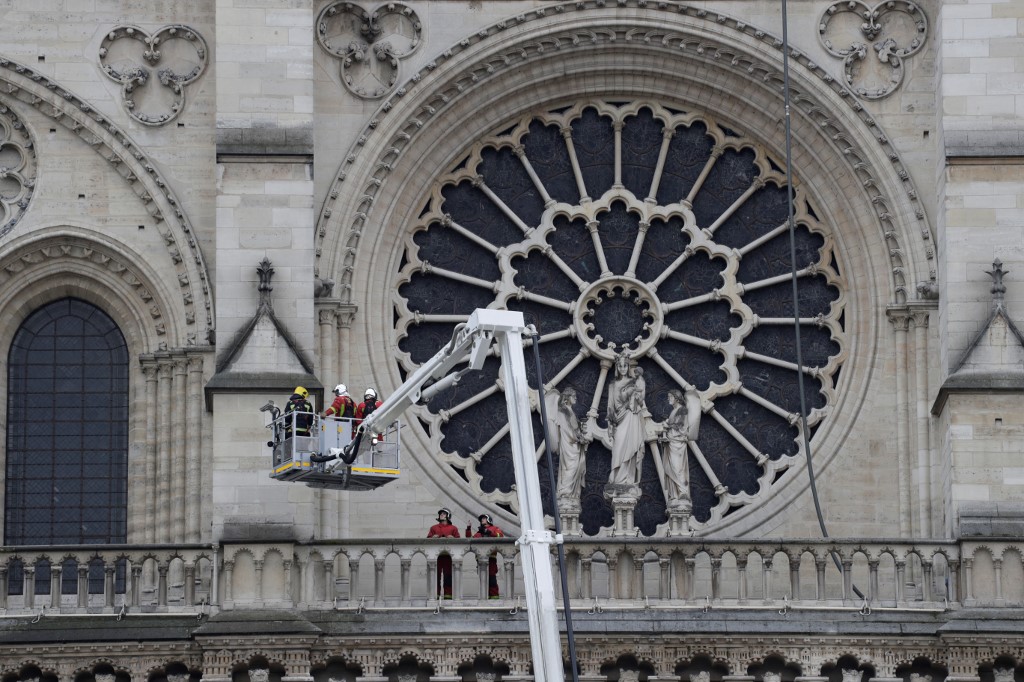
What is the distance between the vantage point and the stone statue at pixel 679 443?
107 feet

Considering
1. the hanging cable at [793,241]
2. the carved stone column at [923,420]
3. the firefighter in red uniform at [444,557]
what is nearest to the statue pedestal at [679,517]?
the hanging cable at [793,241]

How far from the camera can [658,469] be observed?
33.6 meters

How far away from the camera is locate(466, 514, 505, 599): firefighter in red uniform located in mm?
31844

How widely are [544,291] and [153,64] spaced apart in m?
4.46

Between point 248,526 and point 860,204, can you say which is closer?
point 248,526

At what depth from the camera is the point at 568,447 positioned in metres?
32.8

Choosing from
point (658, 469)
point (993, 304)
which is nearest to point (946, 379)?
point (993, 304)

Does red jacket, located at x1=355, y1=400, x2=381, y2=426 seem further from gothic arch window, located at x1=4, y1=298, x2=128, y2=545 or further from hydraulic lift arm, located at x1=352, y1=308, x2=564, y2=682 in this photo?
gothic arch window, located at x1=4, y1=298, x2=128, y2=545

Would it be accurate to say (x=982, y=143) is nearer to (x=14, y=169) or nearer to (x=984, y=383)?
(x=984, y=383)

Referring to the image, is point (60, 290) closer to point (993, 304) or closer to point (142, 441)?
point (142, 441)

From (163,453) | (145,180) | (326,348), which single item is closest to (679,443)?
(326,348)

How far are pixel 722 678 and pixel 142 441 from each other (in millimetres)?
6235

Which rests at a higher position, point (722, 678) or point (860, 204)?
point (860, 204)

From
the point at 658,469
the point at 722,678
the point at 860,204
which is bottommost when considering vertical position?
the point at 722,678
